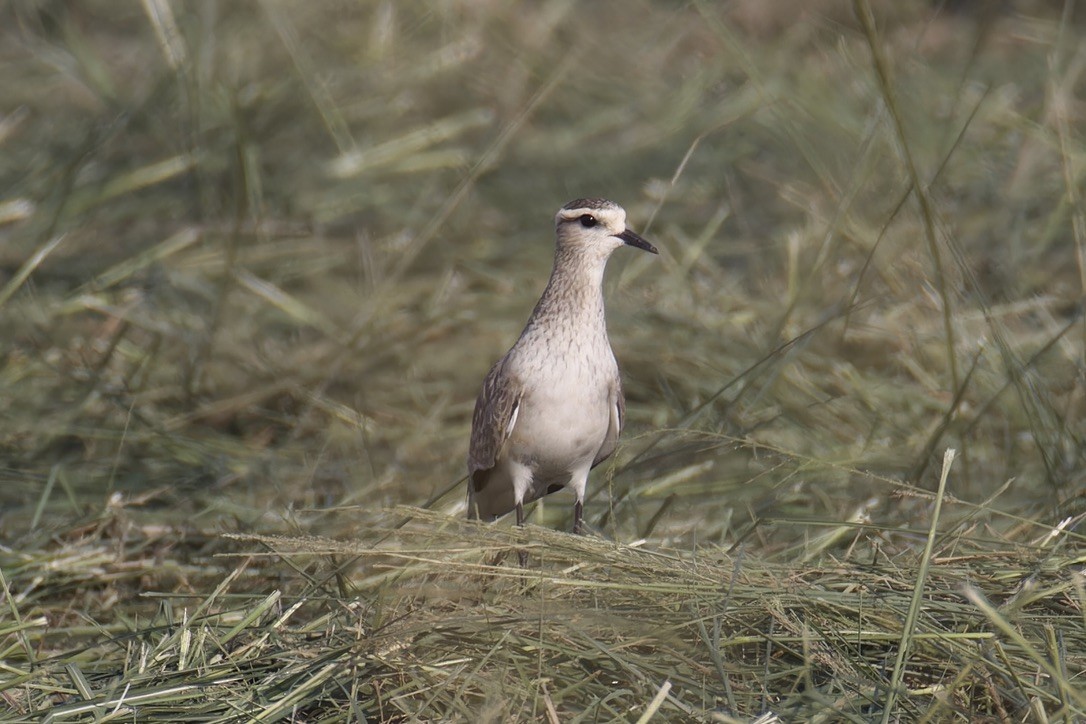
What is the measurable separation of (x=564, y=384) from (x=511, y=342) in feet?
6.75

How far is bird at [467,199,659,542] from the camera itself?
4.27 metres

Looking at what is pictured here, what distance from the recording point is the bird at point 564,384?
427 cm

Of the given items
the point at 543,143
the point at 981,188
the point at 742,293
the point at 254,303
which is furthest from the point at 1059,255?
the point at 254,303

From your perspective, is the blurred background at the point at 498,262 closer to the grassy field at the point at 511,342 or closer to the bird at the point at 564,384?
the grassy field at the point at 511,342

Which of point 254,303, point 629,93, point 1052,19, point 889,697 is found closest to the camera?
point 889,697

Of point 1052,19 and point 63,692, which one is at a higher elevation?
point 1052,19

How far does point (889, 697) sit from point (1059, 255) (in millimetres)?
4098

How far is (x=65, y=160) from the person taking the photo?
643 cm

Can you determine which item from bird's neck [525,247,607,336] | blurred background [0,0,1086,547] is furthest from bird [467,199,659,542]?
blurred background [0,0,1086,547]

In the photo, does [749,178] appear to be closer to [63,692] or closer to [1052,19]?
[1052,19]

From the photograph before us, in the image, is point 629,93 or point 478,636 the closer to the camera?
point 478,636

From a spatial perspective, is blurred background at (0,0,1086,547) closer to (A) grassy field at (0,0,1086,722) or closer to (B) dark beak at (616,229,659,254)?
(A) grassy field at (0,0,1086,722)

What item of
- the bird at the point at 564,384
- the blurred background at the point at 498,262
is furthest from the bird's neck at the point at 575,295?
the blurred background at the point at 498,262

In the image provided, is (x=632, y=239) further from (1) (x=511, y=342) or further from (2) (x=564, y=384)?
(1) (x=511, y=342)
